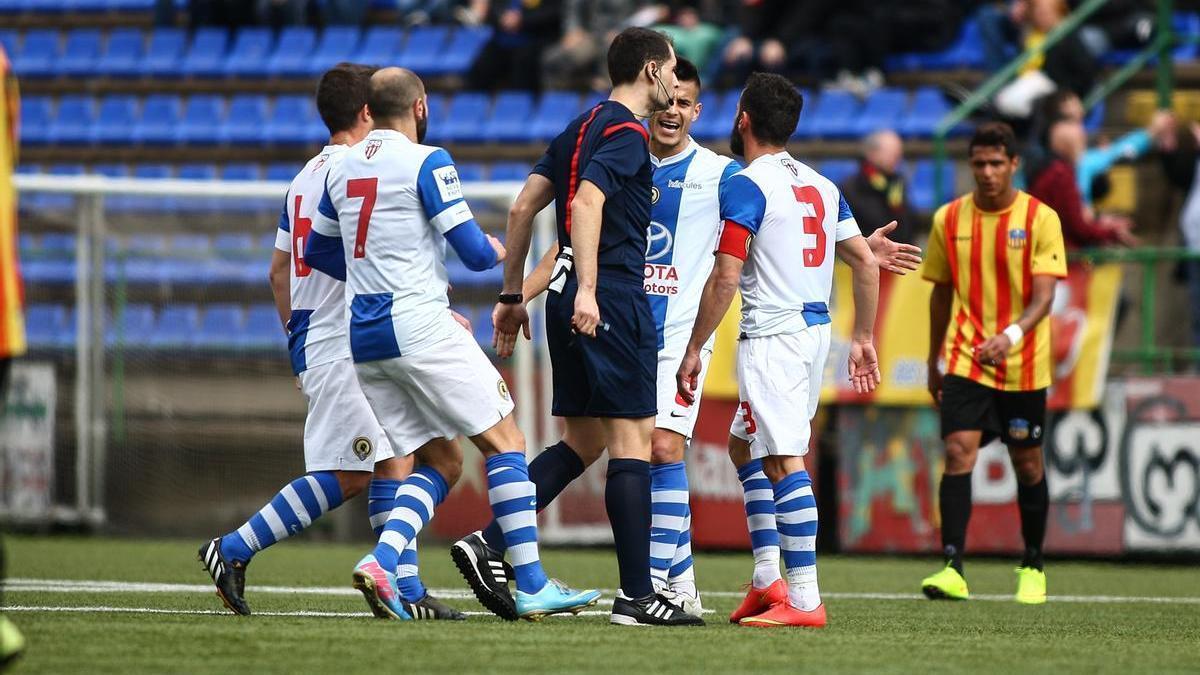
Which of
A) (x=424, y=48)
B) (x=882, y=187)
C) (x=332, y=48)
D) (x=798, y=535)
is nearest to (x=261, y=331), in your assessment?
(x=882, y=187)

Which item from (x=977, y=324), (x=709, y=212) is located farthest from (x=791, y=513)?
(x=977, y=324)

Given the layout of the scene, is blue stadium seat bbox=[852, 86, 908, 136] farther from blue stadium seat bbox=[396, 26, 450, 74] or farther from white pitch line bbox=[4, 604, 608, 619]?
white pitch line bbox=[4, 604, 608, 619]

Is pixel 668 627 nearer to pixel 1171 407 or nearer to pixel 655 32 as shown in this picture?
pixel 655 32

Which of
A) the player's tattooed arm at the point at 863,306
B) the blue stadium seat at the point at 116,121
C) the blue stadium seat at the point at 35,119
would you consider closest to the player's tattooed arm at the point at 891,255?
the player's tattooed arm at the point at 863,306

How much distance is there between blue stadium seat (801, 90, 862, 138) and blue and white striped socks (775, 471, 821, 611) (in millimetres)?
9234

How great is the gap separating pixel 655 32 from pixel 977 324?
10.1 feet

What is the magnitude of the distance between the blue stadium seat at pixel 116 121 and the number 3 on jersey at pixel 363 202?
1322cm

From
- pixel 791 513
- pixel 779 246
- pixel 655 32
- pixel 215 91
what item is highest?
pixel 215 91

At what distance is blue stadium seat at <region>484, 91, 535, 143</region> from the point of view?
17.2 m

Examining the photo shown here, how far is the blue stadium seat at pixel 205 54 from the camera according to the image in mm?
19625

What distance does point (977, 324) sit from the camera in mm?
8883

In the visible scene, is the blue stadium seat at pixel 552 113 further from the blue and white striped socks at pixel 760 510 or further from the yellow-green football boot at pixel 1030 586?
the blue and white striped socks at pixel 760 510

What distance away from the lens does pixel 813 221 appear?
693 cm

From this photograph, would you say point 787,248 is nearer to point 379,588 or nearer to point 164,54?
point 379,588
